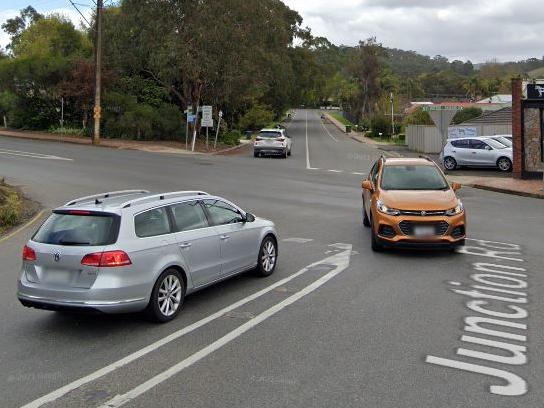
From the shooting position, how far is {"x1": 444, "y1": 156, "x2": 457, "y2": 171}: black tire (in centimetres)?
2952

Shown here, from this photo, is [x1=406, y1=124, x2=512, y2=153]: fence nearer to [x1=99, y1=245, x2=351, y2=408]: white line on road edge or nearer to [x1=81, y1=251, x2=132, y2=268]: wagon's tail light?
[x1=99, y1=245, x2=351, y2=408]: white line on road edge

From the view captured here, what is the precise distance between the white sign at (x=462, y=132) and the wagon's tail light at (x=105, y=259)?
3475cm

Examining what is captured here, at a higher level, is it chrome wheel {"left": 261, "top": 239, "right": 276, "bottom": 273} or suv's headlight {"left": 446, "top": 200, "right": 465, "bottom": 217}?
suv's headlight {"left": 446, "top": 200, "right": 465, "bottom": 217}

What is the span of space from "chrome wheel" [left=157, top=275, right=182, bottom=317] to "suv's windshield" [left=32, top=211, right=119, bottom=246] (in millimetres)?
829

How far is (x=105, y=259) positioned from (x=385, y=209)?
5.57 meters

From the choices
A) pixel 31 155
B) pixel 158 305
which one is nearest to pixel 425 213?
pixel 158 305

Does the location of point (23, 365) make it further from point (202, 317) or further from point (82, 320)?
point (202, 317)

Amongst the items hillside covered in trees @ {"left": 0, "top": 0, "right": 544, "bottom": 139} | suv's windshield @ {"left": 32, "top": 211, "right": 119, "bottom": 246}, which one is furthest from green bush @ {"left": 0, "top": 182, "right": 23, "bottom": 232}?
hillside covered in trees @ {"left": 0, "top": 0, "right": 544, "bottom": 139}

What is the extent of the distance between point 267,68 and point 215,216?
1762 inches

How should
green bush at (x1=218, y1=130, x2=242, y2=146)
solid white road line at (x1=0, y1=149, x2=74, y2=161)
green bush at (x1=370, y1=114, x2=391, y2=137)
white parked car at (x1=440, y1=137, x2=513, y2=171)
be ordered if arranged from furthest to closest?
1. green bush at (x1=370, y1=114, x2=391, y2=137)
2. green bush at (x1=218, y1=130, x2=242, y2=146)
3. solid white road line at (x1=0, y1=149, x2=74, y2=161)
4. white parked car at (x1=440, y1=137, x2=513, y2=171)

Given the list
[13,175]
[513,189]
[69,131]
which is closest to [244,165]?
[13,175]

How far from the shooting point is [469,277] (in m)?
9.05

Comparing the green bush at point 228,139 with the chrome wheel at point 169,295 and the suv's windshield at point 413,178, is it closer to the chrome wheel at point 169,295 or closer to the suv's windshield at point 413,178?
the suv's windshield at point 413,178

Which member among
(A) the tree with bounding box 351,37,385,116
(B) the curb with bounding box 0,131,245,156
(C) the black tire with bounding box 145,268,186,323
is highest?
(A) the tree with bounding box 351,37,385,116
